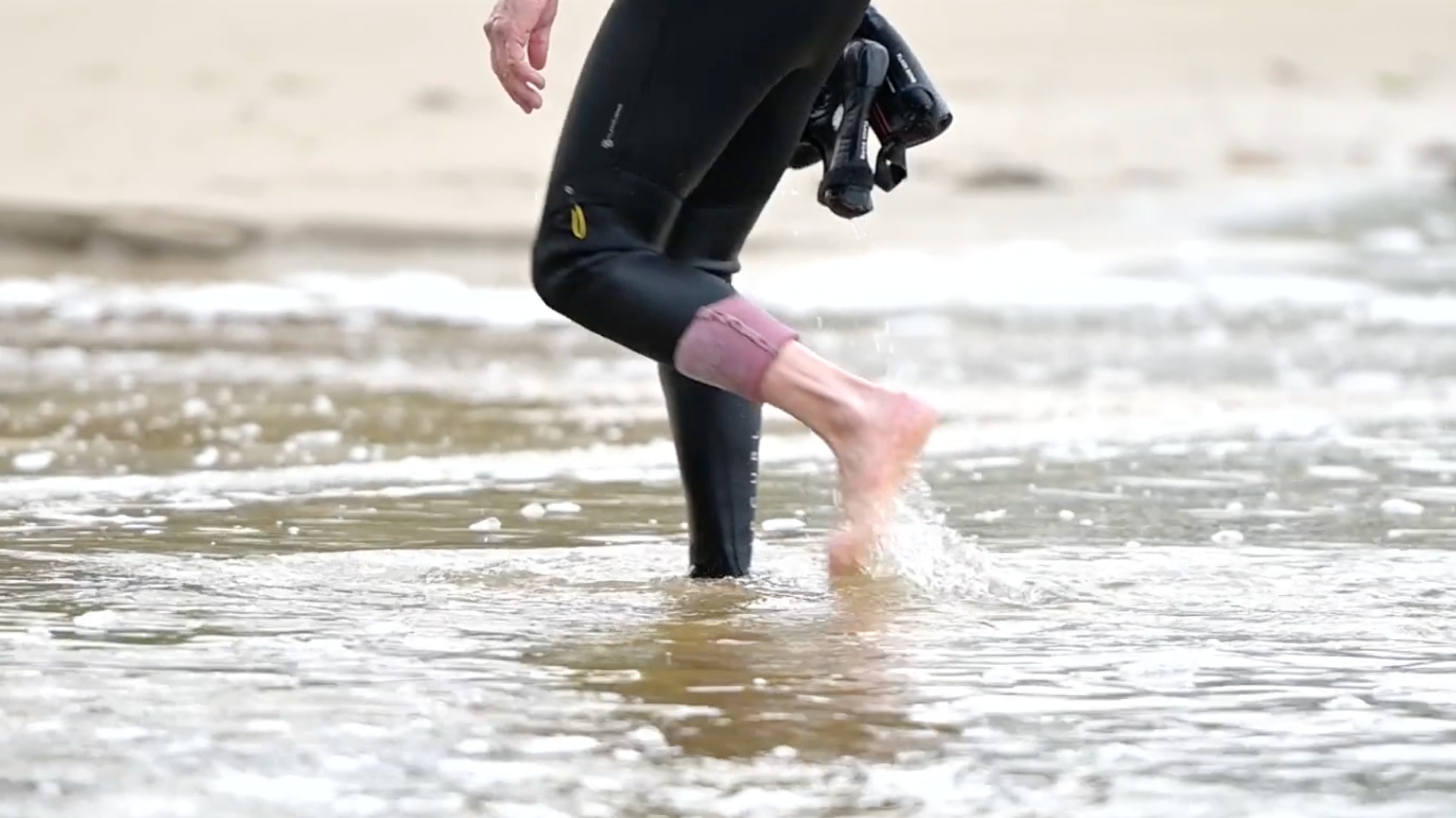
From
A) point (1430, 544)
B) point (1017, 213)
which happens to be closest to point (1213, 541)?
point (1430, 544)

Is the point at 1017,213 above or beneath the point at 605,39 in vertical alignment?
above

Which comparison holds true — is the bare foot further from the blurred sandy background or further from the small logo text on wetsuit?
the blurred sandy background

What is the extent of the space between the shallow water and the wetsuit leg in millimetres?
400

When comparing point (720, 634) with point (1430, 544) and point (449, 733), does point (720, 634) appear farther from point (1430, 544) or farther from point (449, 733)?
point (1430, 544)

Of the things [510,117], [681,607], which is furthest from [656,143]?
[510,117]

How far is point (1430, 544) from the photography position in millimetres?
3889

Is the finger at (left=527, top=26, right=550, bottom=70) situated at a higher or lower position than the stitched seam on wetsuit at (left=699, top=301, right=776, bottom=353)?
higher

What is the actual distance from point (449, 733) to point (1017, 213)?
15.8 meters

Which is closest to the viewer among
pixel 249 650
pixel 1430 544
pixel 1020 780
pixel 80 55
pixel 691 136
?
pixel 1020 780

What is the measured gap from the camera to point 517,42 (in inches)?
132

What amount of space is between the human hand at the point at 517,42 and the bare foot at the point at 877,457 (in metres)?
0.64

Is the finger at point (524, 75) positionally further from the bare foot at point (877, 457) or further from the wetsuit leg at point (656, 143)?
the bare foot at point (877, 457)

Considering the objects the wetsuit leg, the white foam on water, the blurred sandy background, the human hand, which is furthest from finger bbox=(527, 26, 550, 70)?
the blurred sandy background

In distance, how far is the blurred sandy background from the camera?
16.5m
